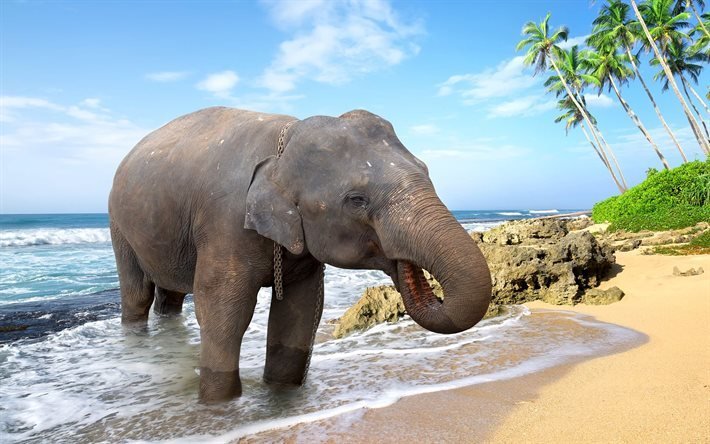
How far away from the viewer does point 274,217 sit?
11.0 feet

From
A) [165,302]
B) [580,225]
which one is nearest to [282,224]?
[165,302]

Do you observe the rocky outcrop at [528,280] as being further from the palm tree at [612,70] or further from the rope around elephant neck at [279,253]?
the palm tree at [612,70]

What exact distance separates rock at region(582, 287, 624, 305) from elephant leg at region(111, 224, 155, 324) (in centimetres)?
621

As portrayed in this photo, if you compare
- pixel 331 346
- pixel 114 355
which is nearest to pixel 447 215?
pixel 331 346

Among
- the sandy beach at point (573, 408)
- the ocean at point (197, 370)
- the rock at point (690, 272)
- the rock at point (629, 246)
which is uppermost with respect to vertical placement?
the rock at point (629, 246)

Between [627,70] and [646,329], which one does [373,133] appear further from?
[627,70]

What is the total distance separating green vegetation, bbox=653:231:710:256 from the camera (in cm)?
1128

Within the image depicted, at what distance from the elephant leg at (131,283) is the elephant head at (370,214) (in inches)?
116

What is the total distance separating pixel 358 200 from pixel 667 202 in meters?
20.2

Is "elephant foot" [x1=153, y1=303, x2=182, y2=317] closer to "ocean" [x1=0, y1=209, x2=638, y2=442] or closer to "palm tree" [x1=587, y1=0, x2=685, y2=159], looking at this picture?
"ocean" [x1=0, y1=209, x2=638, y2=442]

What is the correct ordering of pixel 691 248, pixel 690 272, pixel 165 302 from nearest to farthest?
pixel 165 302 → pixel 690 272 → pixel 691 248

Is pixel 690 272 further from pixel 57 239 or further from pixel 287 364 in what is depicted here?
pixel 57 239

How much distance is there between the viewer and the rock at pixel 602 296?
25.5ft

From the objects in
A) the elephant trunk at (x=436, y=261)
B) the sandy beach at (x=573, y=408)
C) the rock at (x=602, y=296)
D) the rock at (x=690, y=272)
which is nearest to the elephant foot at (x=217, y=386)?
the sandy beach at (x=573, y=408)
